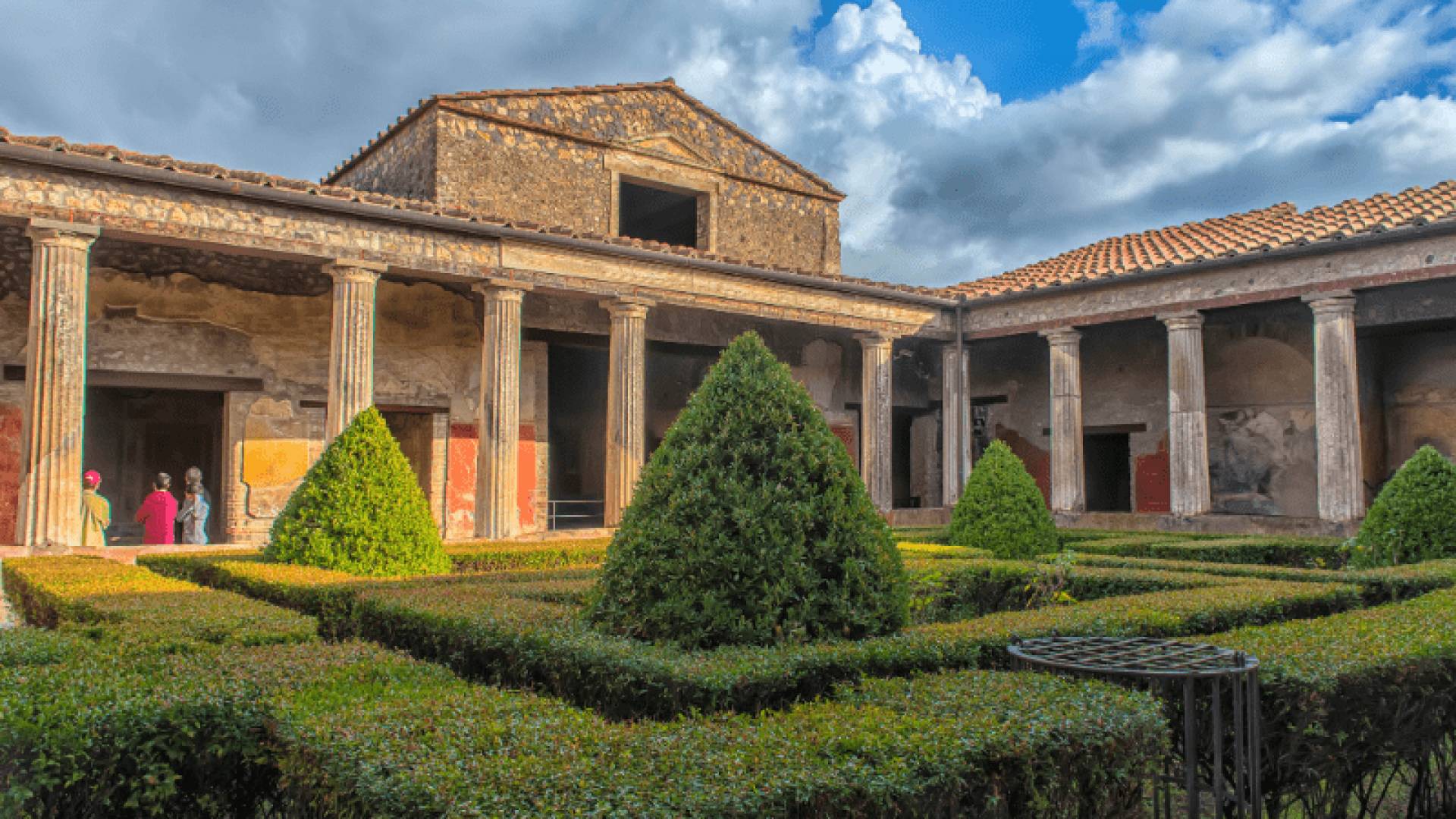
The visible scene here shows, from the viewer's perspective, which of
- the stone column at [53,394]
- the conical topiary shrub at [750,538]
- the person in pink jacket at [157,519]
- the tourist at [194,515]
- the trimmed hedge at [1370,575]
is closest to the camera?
the conical topiary shrub at [750,538]

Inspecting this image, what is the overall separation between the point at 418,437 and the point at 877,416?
6.64 m

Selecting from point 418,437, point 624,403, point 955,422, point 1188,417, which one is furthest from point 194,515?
point 1188,417

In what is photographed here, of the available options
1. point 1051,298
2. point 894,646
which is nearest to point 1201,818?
point 894,646

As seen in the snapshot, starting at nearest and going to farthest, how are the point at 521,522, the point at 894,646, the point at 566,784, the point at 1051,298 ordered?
the point at 566,784 → the point at 894,646 → the point at 521,522 → the point at 1051,298

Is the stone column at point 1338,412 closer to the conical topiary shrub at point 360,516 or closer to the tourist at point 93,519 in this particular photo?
the conical topiary shrub at point 360,516

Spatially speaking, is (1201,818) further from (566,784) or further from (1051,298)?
(1051,298)

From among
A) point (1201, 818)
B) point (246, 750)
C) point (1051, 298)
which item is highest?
point (1051, 298)

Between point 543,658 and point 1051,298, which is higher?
point 1051,298

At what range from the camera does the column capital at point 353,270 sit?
1047 cm

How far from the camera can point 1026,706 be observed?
2.86 m

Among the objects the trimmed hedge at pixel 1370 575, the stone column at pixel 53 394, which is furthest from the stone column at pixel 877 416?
A: the stone column at pixel 53 394

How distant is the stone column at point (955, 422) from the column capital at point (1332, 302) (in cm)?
518

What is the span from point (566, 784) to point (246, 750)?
4.22 feet

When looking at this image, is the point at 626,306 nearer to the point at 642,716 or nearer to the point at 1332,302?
the point at 1332,302
